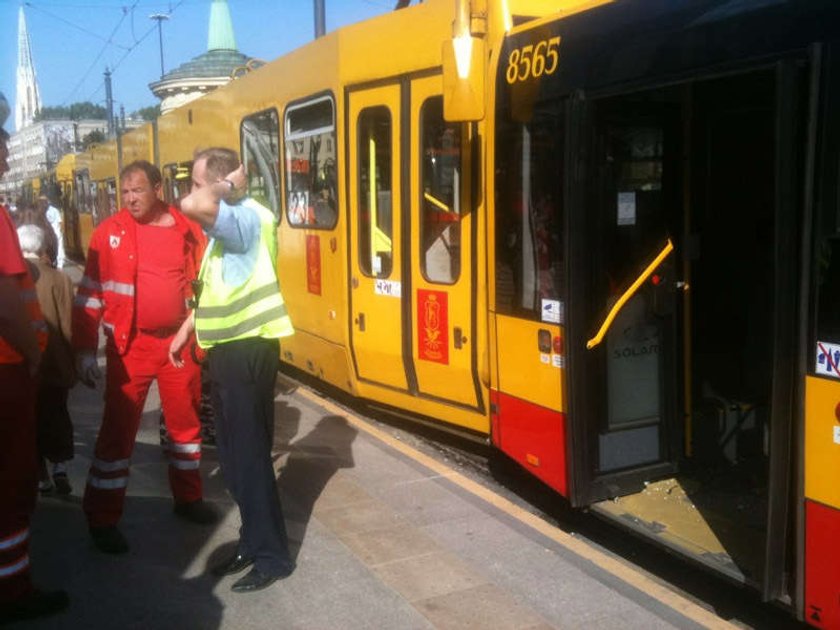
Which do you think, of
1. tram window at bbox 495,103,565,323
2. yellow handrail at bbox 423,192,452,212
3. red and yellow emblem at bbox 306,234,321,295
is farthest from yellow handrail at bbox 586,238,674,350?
red and yellow emblem at bbox 306,234,321,295

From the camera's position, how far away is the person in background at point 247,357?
155 inches

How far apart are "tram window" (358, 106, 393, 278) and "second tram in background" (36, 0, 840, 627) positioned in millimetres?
18

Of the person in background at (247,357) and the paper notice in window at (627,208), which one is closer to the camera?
the person in background at (247,357)

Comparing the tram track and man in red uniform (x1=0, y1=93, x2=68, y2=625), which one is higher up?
man in red uniform (x1=0, y1=93, x2=68, y2=625)

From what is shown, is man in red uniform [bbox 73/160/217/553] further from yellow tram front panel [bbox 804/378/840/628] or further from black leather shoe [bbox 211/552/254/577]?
yellow tram front panel [bbox 804/378/840/628]

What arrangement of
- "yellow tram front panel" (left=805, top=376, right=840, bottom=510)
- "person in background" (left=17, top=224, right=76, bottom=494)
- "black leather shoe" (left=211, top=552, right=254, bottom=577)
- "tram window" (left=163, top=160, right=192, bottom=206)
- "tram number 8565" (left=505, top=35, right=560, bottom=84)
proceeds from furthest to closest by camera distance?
"tram window" (left=163, top=160, right=192, bottom=206)
"person in background" (left=17, top=224, right=76, bottom=494)
"tram number 8565" (left=505, top=35, right=560, bottom=84)
"black leather shoe" (left=211, top=552, right=254, bottom=577)
"yellow tram front panel" (left=805, top=376, right=840, bottom=510)

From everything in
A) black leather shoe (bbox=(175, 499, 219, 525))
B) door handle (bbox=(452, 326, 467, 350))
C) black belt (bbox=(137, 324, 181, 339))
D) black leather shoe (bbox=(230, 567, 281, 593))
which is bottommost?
black leather shoe (bbox=(230, 567, 281, 593))

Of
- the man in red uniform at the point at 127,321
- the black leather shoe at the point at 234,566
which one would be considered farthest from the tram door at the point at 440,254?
the black leather shoe at the point at 234,566

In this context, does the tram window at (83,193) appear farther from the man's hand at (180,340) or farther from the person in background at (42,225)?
the man's hand at (180,340)

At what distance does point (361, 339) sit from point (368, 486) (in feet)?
5.27

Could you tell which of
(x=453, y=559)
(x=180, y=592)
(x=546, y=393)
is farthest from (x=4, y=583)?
(x=546, y=393)

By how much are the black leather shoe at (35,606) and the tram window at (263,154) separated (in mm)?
4790

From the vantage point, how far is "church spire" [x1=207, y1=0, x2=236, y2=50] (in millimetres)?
32156

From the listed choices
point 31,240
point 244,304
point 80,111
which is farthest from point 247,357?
point 80,111
